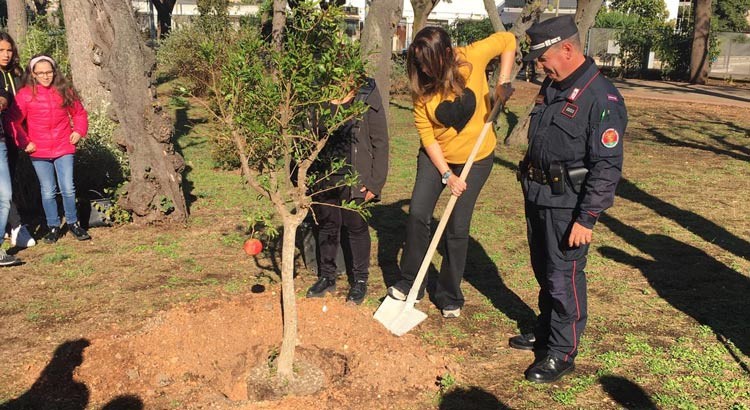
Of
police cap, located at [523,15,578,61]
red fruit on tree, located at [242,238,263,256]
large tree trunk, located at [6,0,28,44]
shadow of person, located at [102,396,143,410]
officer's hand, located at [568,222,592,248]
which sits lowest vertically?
shadow of person, located at [102,396,143,410]

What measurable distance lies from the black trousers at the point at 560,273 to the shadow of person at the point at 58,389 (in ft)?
A: 8.94

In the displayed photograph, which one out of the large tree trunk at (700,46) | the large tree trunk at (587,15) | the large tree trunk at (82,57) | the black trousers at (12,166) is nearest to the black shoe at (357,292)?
the black trousers at (12,166)

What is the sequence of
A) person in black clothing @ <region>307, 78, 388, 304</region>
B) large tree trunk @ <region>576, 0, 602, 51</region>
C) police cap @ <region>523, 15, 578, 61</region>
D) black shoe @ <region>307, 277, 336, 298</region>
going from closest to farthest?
police cap @ <region>523, 15, 578, 61</region>
person in black clothing @ <region>307, 78, 388, 304</region>
black shoe @ <region>307, 277, 336, 298</region>
large tree trunk @ <region>576, 0, 602, 51</region>

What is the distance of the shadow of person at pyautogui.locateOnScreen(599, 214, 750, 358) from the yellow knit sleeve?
2.36 meters

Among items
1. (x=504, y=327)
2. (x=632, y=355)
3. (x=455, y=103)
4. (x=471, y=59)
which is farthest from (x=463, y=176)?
(x=632, y=355)

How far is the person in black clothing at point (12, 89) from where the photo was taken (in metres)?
6.19

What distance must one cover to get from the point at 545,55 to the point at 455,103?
2.82ft

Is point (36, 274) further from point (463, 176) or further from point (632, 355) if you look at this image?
point (632, 355)

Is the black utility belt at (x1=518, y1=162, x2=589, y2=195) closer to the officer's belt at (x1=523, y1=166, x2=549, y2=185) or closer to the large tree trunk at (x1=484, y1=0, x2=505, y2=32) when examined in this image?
the officer's belt at (x1=523, y1=166, x2=549, y2=185)

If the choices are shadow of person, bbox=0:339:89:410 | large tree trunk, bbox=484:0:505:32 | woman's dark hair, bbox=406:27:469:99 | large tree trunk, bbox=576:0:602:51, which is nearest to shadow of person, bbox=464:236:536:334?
woman's dark hair, bbox=406:27:469:99

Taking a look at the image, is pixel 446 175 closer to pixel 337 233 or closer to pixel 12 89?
pixel 337 233

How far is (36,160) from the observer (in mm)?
6355

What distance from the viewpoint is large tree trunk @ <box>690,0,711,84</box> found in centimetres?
2398

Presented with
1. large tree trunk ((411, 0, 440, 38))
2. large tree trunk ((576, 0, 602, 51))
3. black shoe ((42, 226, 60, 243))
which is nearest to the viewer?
black shoe ((42, 226, 60, 243))
